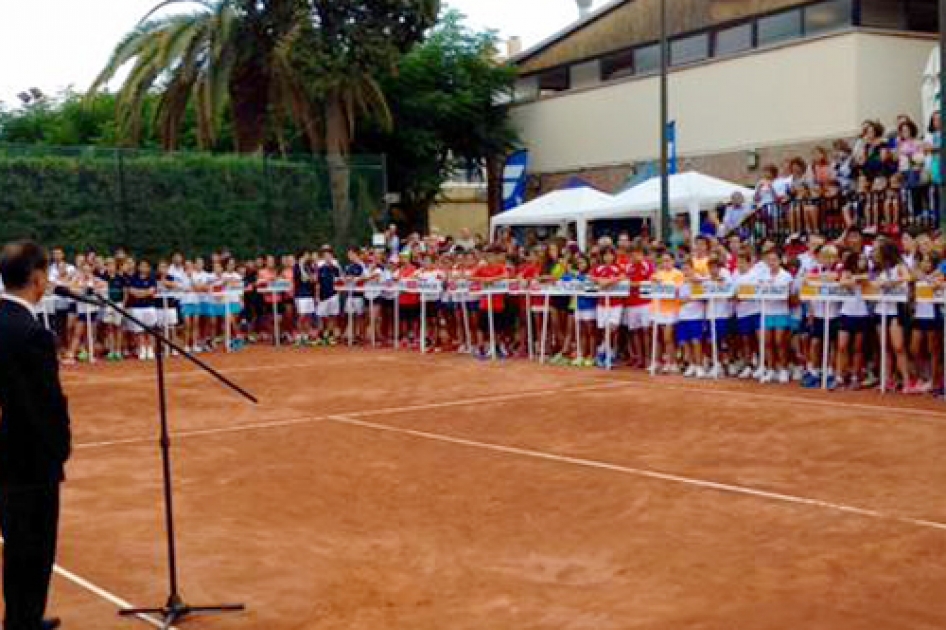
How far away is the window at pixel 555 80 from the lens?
129 feet

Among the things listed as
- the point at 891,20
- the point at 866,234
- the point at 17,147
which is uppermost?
the point at 891,20

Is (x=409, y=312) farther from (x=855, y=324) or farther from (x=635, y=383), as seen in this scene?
(x=855, y=324)

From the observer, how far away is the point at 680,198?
84.6ft

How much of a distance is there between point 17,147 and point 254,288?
6114 mm

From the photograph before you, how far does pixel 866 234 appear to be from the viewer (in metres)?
18.7

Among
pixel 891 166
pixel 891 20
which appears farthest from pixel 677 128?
pixel 891 166

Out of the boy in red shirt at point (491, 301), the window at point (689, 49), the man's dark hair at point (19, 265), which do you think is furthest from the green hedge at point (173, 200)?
the man's dark hair at point (19, 265)

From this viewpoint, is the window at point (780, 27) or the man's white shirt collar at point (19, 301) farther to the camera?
the window at point (780, 27)

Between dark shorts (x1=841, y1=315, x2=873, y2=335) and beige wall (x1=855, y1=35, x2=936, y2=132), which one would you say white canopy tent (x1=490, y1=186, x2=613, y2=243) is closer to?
beige wall (x1=855, y1=35, x2=936, y2=132)

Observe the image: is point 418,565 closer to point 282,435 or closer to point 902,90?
point 282,435

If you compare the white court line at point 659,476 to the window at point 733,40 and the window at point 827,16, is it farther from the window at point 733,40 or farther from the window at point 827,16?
the window at point 733,40

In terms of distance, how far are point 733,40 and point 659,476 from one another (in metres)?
24.4

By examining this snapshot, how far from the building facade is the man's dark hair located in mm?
24769

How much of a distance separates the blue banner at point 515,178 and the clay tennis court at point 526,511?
880 inches
